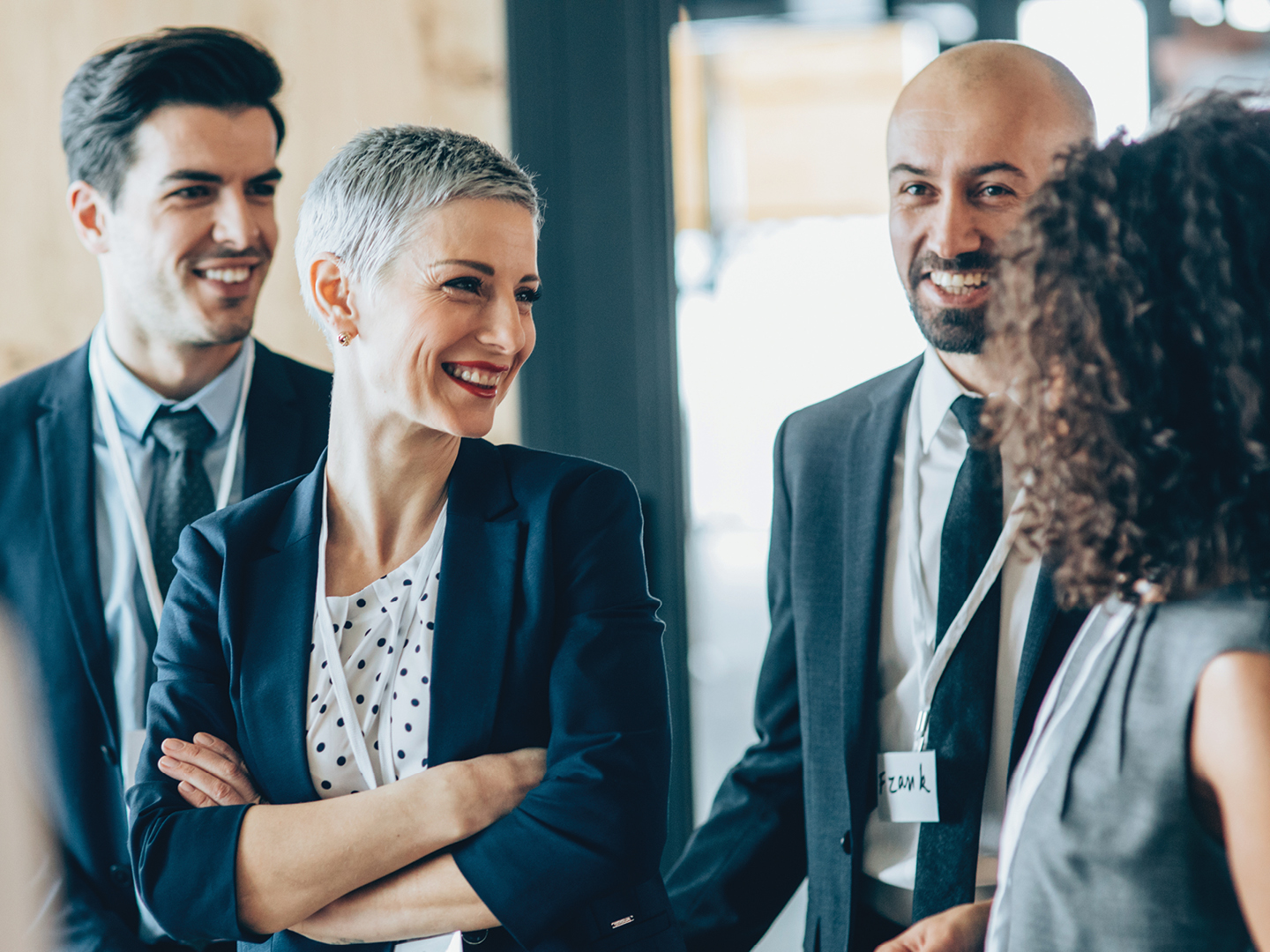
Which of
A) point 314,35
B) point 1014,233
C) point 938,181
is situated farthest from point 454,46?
point 1014,233

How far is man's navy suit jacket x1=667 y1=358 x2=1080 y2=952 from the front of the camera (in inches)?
68.8

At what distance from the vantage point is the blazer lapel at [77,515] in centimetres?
197

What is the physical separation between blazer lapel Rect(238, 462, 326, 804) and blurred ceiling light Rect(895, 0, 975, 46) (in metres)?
1.98

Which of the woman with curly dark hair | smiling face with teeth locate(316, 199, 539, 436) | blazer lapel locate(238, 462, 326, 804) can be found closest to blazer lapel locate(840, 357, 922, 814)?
the woman with curly dark hair

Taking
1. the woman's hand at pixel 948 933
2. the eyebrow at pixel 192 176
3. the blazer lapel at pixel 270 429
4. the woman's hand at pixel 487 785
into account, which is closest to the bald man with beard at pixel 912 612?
the woman's hand at pixel 948 933

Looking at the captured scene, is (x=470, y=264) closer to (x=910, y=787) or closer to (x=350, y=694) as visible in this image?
(x=350, y=694)

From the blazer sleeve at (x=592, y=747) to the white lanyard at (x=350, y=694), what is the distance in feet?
0.55

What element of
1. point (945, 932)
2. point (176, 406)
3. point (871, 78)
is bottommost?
point (945, 932)

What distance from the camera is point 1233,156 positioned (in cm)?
115

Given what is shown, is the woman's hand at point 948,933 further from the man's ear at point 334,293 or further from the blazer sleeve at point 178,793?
the man's ear at point 334,293

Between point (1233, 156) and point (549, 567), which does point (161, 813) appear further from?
point (1233, 156)

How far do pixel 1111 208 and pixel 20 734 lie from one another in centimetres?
207

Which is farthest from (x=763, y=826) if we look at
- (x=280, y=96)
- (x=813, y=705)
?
(x=280, y=96)

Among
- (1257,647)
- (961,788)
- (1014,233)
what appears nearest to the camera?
(1257,647)
